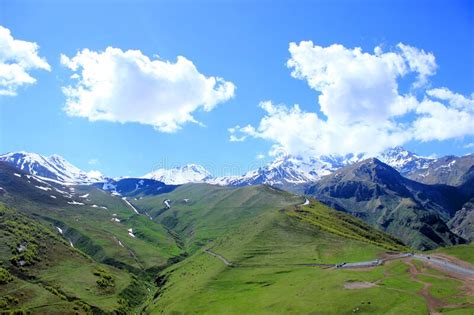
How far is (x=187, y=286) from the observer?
173 meters

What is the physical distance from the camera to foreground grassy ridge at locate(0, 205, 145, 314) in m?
142

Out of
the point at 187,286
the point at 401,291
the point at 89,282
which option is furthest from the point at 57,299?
the point at 401,291

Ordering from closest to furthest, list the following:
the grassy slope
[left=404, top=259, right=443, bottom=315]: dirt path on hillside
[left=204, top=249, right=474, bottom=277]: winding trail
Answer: [left=404, top=259, right=443, bottom=315]: dirt path on hillside < the grassy slope < [left=204, top=249, right=474, bottom=277]: winding trail

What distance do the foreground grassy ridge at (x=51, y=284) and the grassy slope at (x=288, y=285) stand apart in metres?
20.3

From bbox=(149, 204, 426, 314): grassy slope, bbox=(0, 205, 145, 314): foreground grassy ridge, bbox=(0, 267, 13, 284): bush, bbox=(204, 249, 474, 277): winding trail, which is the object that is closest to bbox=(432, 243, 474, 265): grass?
bbox=(204, 249, 474, 277): winding trail

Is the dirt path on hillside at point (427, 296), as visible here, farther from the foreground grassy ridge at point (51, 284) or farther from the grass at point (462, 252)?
the foreground grassy ridge at point (51, 284)

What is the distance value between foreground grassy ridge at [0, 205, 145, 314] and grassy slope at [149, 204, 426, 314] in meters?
20.3

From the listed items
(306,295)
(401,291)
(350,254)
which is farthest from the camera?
(350,254)

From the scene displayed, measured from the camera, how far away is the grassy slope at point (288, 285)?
103250 millimetres

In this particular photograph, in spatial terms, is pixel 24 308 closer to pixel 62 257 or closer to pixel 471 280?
pixel 62 257

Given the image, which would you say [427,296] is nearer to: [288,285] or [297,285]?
[297,285]

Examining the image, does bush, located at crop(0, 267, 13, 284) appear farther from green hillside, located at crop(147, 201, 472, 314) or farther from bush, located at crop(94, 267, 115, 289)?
green hillside, located at crop(147, 201, 472, 314)

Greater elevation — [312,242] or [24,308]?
[312,242]

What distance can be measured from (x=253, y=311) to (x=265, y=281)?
99.9ft
